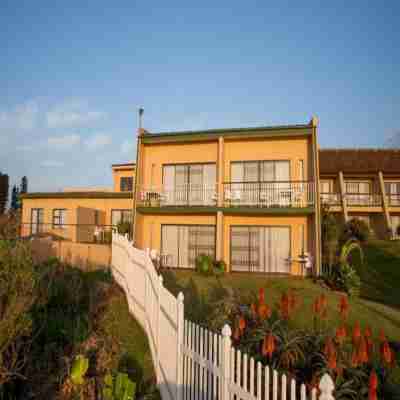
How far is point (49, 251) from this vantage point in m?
15.6

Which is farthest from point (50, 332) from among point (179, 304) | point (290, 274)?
point (290, 274)

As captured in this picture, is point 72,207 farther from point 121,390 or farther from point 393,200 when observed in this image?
point 393,200

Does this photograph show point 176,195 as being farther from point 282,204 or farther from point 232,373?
point 232,373

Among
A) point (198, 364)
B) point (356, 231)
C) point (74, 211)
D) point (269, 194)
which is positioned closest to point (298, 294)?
point (269, 194)

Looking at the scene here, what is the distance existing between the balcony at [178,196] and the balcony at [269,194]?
3.25 ft

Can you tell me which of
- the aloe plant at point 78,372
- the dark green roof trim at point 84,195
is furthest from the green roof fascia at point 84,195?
the aloe plant at point 78,372

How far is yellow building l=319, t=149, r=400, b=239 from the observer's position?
24.3 meters

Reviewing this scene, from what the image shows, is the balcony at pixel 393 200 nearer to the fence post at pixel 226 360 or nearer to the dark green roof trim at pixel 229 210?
the dark green roof trim at pixel 229 210

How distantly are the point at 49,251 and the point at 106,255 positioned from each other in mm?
3295

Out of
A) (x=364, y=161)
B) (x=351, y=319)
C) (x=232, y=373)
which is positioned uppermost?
(x=364, y=161)

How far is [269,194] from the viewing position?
47.8 ft

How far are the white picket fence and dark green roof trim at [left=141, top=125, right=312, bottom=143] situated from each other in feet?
31.0

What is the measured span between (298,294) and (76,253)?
1068 cm

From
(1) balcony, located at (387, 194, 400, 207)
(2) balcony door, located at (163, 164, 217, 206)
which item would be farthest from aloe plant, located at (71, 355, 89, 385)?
(1) balcony, located at (387, 194, 400, 207)
